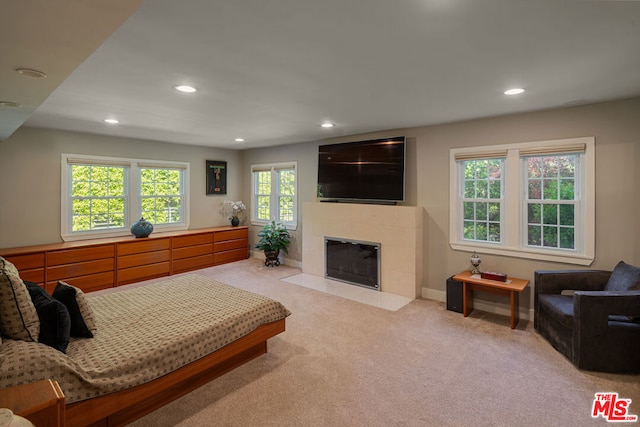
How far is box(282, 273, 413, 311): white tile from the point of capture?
430 cm

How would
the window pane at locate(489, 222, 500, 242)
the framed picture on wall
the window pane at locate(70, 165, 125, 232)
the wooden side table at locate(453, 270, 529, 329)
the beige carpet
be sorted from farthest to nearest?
1. the framed picture on wall
2. the window pane at locate(70, 165, 125, 232)
3. the window pane at locate(489, 222, 500, 242)
4. the wooden side table at locate(453, 270, 529, 329)
5. the beige carpet

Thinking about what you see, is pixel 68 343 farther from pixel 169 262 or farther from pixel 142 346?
pixel 169 262

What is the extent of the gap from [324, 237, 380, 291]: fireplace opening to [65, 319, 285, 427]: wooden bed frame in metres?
2.22

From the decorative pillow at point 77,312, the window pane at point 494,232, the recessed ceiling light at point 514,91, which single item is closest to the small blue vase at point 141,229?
the decorative pillow at point 77,312

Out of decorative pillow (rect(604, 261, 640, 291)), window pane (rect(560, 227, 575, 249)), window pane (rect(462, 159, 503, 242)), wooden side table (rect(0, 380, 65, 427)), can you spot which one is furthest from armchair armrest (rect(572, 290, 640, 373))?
wooden side table (rect(0, 380, 65, 427))

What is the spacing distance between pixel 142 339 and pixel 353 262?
3453mm

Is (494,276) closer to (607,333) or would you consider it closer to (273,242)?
(607,333)

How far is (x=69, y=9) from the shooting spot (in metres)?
1.20

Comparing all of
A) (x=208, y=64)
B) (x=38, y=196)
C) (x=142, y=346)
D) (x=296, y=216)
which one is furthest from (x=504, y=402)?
(x=38, y=196)

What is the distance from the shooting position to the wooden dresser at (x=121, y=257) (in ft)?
14.2

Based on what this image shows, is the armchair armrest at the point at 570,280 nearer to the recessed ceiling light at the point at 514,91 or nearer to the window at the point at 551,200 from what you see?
the window at the point at 551,200

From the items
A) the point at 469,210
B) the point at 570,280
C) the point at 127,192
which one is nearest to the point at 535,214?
the point at 469,210

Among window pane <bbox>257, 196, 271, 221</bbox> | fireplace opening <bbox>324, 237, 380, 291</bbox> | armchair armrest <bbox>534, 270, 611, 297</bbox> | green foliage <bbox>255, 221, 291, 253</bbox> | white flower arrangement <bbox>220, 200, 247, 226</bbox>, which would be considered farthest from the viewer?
white flower arrangement <bbox>220, 200, 247, 226</bbox>

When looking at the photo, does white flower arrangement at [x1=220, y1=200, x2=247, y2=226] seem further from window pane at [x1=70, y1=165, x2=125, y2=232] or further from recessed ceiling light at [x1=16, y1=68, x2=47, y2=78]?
recessed ceiling light at [x1=16, y1=68, x2=47, y2=78]
